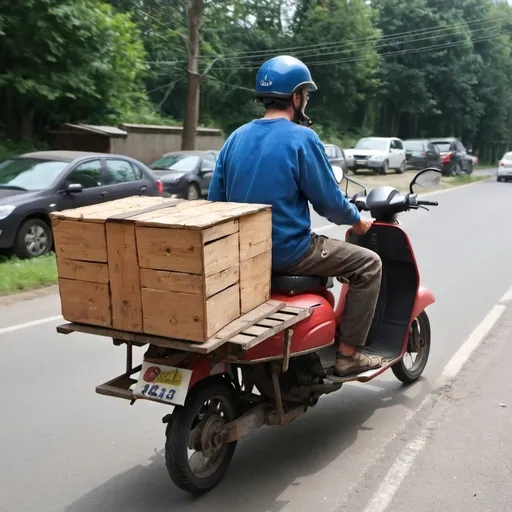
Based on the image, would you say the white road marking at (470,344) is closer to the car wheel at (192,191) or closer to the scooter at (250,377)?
the scooter at (250,377)

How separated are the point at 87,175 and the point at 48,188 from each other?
2.97 ft

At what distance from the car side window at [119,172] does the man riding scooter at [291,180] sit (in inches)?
296

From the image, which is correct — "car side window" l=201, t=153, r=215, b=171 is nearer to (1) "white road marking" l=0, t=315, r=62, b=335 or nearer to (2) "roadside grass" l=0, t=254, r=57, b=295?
(2) "roadside grass" l=0, t=254, r=57, b=295

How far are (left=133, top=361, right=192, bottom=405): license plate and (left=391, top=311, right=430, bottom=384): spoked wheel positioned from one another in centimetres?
213

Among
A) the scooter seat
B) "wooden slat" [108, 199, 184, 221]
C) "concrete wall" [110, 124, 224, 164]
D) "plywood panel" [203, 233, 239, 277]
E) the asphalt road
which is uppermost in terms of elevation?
"wooden slat" [108, 199, 184, 221]

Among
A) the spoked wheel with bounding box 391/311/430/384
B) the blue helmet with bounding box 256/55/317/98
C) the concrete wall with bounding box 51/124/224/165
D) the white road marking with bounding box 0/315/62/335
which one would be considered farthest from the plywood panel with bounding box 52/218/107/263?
the concrete wall with bounding box 51/124/224/165

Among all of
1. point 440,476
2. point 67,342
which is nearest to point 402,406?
point 440,476

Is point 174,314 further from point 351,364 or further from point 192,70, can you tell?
point 192,70

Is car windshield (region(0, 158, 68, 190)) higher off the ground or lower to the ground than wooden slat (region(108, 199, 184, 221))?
lower

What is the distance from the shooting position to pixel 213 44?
35.9m

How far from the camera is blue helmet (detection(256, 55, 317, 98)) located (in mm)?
3702

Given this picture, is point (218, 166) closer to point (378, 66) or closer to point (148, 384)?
point (148, 384)

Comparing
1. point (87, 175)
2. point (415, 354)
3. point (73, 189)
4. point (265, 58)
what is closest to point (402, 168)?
point (265, 58)

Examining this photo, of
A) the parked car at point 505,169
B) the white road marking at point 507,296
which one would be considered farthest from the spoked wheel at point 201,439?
the parked car at point 505,169
